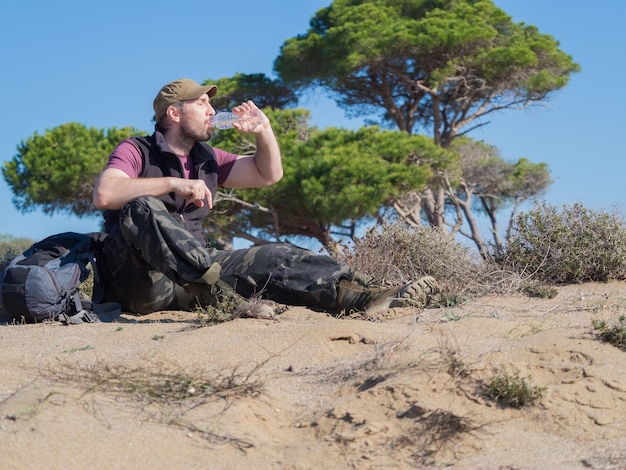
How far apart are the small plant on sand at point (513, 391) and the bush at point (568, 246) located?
8.94ft

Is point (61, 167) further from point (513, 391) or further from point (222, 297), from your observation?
point (513, 391)

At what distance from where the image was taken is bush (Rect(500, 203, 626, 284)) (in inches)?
211

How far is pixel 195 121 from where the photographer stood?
14.5ft

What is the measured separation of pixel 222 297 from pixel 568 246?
8.28 ft

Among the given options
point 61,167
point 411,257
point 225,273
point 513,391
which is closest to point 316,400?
point 513,391

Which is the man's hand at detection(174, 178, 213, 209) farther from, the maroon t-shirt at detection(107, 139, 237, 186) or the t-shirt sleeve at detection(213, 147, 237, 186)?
the t-shirt sleeve at detection(213, 147, 237, 186)

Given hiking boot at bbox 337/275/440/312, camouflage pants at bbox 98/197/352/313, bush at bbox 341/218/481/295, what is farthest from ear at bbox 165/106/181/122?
bush at bbox 341/218/481/295

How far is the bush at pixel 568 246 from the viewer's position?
536 centimetres

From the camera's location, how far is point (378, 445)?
2.36m

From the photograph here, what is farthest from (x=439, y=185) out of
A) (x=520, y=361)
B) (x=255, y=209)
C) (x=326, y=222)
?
(x=520, y=361)

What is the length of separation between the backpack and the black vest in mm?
215

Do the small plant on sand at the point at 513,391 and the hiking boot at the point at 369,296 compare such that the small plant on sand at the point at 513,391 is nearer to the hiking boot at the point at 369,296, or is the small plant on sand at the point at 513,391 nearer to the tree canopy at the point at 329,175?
the hiking boot at the point at 369,296

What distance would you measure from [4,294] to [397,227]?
290cm

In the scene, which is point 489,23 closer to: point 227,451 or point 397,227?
point 397,227
